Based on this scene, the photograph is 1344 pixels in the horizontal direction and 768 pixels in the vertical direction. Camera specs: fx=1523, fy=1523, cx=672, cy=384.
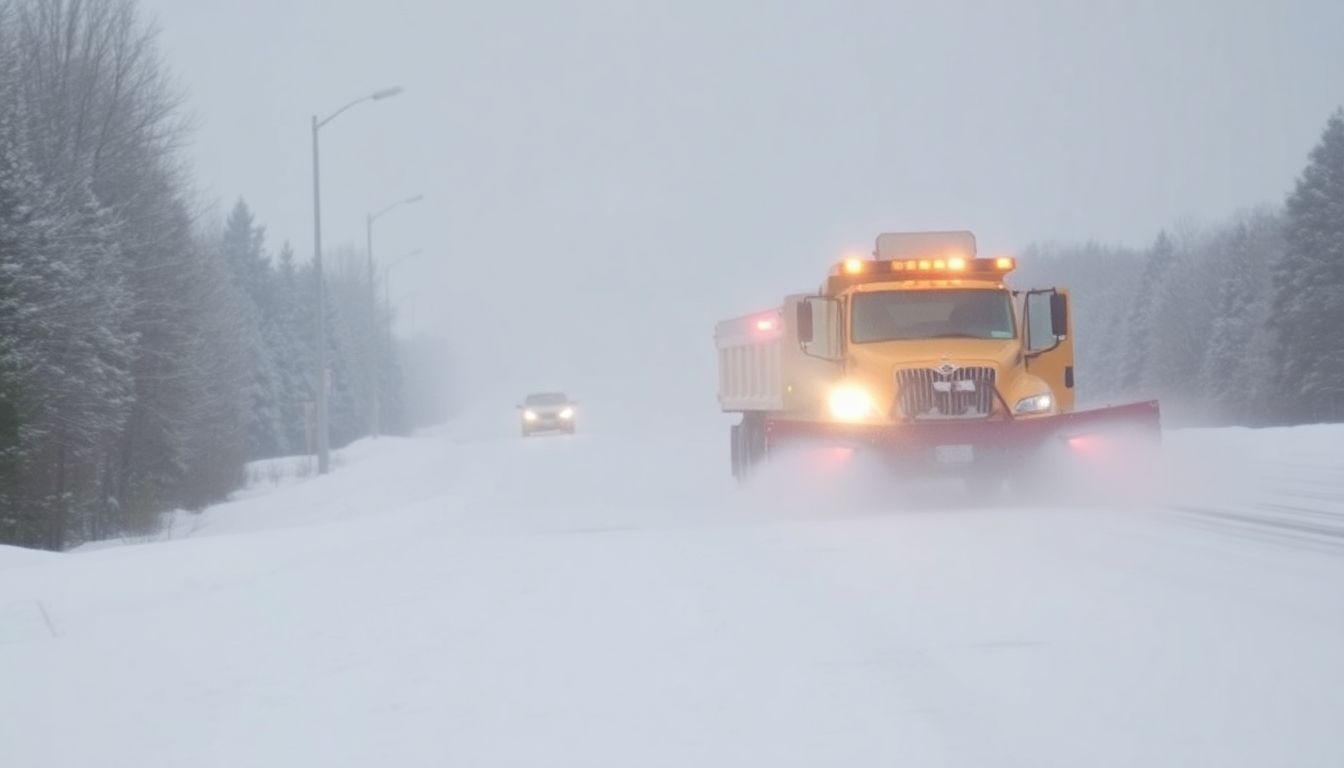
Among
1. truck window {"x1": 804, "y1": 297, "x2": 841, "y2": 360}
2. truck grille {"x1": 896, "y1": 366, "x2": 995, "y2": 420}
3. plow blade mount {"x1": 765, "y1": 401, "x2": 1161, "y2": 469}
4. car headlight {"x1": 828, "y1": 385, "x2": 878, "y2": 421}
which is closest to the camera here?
plow blade mount {"x1": 765, "y1": 401, "x2": 1161, "y2": 469}

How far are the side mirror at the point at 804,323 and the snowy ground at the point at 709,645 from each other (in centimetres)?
300

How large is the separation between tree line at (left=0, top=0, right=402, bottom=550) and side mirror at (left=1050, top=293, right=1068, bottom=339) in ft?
56.3

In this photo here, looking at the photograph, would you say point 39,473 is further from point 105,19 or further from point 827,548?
point 827,548

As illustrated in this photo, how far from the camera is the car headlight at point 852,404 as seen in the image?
16.7 meters

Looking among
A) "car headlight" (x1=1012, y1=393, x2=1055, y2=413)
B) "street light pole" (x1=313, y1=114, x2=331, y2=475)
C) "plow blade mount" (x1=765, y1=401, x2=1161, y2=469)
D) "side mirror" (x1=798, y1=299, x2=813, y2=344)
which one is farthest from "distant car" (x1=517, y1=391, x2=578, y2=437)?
"plow blade mount" (x1=765, y1=401, x2=1161, y2=469)

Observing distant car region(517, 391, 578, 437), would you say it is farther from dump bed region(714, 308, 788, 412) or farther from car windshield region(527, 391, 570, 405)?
dump bed region(714, 308, 788, 412)

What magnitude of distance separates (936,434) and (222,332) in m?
41.5

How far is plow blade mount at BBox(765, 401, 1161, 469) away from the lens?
15867 mm

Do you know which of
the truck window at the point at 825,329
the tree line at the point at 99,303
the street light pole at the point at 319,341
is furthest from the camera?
the street light pole at the point at 319,341

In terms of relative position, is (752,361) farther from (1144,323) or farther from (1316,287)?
(1144,323)

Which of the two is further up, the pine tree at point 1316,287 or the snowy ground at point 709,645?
the pine tree at point 1316,287

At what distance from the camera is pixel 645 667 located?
7348 millimetres

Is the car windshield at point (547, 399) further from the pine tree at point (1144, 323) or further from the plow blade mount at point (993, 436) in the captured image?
the plow blade mount at point (993, 436)

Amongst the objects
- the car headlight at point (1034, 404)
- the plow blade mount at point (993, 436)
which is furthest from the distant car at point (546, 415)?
the plow blade mount at point (993, 436)
